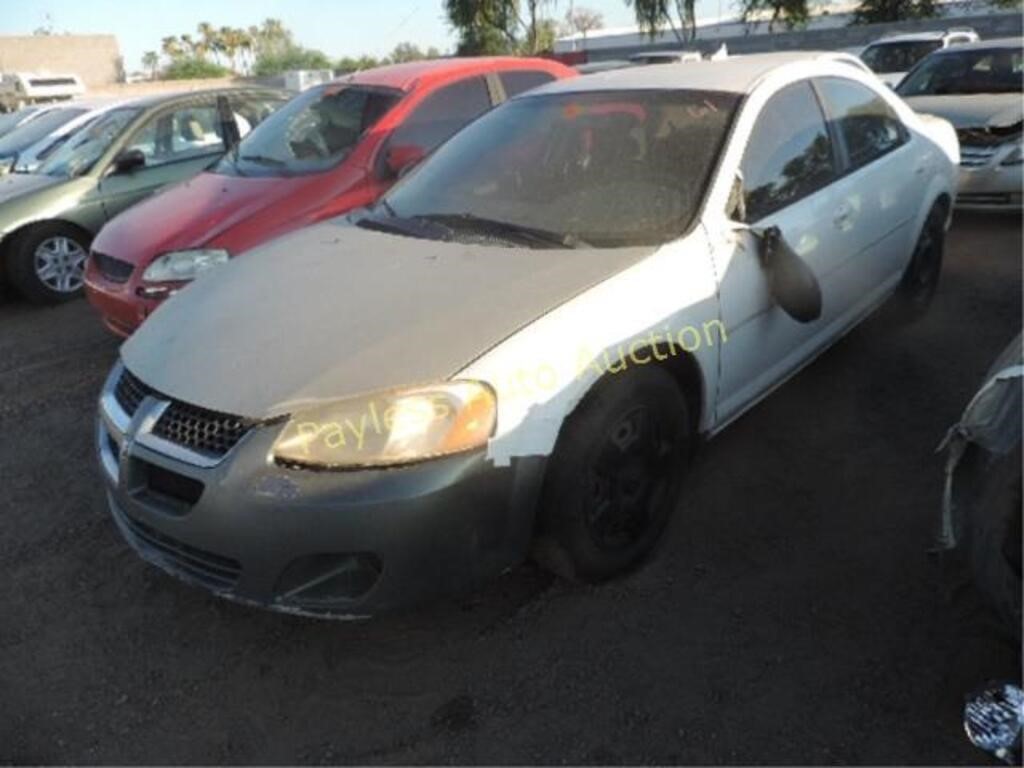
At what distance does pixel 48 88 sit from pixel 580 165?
28.4 metres

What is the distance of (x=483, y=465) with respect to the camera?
7.07ft

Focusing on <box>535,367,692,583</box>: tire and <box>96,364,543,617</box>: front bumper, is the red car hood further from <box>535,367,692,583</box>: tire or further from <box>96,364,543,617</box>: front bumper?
<box>535,367,692,583</box>: tire

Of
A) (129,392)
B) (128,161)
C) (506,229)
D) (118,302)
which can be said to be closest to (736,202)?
(506,229)

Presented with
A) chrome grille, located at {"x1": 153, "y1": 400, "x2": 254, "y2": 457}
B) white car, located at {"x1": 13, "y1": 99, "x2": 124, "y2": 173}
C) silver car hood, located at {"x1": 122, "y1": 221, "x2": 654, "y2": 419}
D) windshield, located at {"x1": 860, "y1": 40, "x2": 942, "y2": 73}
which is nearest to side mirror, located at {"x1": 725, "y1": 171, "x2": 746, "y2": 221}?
silver car hood, located at {"x1": 122, "y1": 221, "x2": 654, "y2": 419}

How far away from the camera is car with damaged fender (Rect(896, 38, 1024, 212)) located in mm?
6520

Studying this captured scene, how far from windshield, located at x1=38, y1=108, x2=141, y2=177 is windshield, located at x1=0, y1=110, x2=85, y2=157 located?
3226 millimetres

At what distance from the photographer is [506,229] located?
302cm

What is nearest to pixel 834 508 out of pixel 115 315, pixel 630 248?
pixel 630 248

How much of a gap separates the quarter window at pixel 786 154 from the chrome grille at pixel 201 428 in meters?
1.90

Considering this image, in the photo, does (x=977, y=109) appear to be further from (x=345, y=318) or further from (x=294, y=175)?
(x=345, y=318)

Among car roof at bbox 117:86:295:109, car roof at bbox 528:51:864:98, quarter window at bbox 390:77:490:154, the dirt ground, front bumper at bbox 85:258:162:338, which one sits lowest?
the dirt ground

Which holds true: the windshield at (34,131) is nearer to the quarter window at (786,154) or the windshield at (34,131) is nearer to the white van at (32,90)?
the quarter window at (786,154)

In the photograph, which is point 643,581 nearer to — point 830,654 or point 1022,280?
point 830,654

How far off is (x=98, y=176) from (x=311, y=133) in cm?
228
